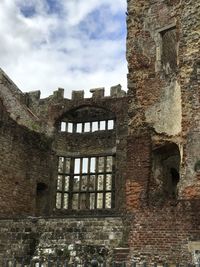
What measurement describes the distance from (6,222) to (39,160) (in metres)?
7.00

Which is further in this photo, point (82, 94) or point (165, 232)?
point (82, 94)

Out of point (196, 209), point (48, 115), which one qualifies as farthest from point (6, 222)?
point (48, 115)

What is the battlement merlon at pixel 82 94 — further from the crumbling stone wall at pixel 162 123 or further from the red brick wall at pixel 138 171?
the red brick wall at pixel 138 171

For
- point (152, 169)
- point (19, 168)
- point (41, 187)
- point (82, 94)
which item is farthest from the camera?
point (82, 94)

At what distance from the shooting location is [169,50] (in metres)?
14.9

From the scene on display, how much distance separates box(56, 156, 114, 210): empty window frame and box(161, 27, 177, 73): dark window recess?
Answer: 356 inches

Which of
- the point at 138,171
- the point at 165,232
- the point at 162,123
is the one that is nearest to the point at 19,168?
the point at 138,171

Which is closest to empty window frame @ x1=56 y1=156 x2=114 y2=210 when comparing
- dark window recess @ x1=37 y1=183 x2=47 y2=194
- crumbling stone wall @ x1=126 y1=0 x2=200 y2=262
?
dark window recess @ x1=37 y1=183 x2=47 y2=194

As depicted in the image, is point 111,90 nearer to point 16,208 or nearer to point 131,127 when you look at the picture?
point 16,208

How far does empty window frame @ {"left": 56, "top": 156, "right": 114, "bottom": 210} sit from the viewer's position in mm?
22969

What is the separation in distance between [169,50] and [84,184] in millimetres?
10433

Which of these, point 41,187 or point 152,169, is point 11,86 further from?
point 152,169

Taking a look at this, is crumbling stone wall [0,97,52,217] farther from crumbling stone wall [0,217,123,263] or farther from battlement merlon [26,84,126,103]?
crumbling stone wall [0,217,123,263]

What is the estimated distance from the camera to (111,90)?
79.5ft
